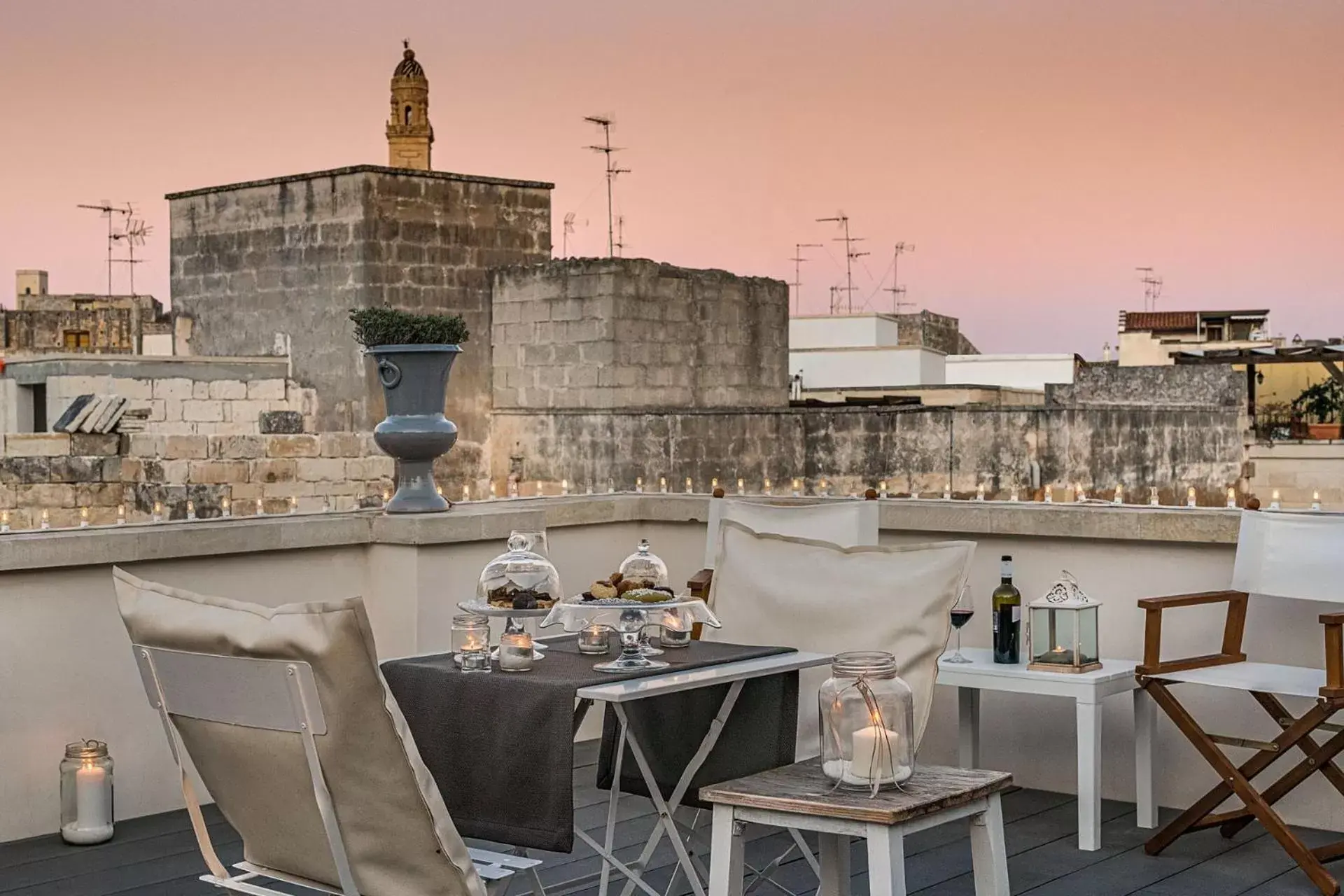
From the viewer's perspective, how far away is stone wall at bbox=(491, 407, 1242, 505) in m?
14.6

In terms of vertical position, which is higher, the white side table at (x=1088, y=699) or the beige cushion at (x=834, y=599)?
the beige cushion at (x=834, y=599)

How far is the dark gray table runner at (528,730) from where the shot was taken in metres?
3.24

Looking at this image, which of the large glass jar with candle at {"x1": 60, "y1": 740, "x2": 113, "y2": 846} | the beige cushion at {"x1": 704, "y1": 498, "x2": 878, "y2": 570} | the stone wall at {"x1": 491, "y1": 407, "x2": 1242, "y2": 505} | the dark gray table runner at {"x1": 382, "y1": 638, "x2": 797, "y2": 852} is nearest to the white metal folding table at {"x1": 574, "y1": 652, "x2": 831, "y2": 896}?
the dark gray table runner at {"x1": 382, "y1": 638, "x2": 797, "y2": 852}

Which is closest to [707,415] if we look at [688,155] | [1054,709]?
[688,155]

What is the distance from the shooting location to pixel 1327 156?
59.7 feet

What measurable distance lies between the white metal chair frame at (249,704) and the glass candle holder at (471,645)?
437 millimetres

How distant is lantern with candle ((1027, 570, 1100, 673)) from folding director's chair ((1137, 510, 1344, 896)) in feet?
0.77

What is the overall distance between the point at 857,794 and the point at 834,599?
103 cm

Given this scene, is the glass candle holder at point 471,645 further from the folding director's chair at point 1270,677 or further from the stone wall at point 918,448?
the stone wall at point 918,448

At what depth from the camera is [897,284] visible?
28188 millimetres

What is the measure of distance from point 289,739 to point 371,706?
0.56 feet

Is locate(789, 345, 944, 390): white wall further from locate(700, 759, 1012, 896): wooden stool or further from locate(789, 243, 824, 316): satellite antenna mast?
locate(700, 759, 1012, 896): wooden stool

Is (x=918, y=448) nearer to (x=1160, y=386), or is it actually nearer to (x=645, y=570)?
(x=1160, y=386)

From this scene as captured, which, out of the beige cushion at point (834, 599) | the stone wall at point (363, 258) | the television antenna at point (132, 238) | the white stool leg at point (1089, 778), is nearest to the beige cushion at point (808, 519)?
the white stool leg at point (1089, 778)
